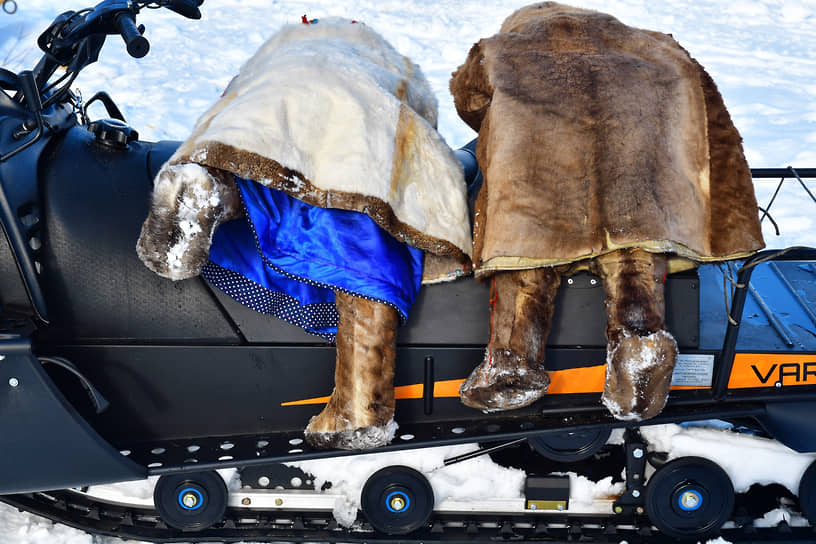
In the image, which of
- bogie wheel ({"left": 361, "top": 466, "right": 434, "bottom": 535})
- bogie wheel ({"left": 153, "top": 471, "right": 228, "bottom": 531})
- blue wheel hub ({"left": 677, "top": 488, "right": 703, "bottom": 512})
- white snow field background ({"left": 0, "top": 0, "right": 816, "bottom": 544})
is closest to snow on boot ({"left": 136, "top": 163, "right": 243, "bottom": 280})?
bogie wheel ({"left": 153, "top": 471, "right": 228, "bottom": 531})

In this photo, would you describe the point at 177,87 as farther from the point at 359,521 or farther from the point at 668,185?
the point at 668,185

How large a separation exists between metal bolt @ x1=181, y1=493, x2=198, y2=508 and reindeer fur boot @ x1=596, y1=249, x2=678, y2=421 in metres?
1.26

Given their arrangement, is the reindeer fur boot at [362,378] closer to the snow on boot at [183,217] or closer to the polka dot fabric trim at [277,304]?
the polka dot fabric trim at [277,304]

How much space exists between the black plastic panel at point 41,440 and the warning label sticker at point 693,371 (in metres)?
1.50

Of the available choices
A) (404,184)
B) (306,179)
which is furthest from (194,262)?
(404,184)

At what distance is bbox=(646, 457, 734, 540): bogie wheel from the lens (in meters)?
2.35

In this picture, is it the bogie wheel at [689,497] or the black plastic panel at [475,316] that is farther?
the bogie wheel at [689,497]

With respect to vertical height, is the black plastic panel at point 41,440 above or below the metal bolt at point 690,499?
above

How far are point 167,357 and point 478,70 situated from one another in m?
1.15

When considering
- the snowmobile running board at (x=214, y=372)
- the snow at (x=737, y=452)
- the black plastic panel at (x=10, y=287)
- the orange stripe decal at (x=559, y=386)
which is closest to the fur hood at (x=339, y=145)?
the snowmobile running board at (x=214, y=372)

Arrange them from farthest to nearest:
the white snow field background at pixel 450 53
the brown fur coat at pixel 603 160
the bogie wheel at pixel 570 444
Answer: the white snow field background at pixel 450 53 < the bogie wheel at pixel 570 444 < the brown fur coat at pixel 603 160

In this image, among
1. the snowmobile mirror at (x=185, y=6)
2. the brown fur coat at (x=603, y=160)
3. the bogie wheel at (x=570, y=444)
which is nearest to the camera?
the brown fur coat at (x=603, y=160)

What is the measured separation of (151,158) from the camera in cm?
214

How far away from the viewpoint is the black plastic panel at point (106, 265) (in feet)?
6.66
